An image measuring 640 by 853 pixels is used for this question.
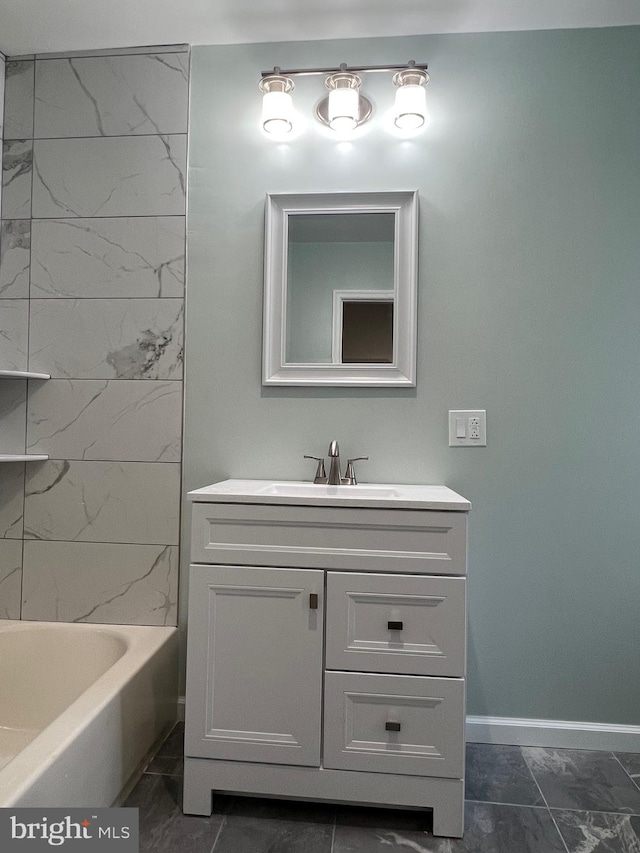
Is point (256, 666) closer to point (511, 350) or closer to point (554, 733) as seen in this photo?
point (554, 733)

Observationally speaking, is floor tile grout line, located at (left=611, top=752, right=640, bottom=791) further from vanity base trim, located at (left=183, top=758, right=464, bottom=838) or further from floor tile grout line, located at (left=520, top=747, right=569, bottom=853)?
vanity base trim, located at (left=183, top=758, right=464, bottom=838)

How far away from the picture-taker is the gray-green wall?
1.95 meters

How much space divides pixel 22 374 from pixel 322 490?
3.58 feet

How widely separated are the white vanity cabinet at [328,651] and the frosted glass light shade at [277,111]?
1.28 metres

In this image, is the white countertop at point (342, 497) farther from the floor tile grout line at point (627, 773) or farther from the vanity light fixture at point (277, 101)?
the vanity light fixture at point (277, 101)

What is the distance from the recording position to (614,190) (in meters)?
1.96

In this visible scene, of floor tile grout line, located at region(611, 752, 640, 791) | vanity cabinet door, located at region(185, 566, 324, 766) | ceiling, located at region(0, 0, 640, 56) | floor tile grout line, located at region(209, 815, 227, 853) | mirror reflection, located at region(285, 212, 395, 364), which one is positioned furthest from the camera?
mirror reflection, located at region(285, 212, 395, 364)

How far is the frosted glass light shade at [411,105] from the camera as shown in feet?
6.29

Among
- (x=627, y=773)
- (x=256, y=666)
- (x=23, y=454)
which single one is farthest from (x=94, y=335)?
(x=627, y=773)

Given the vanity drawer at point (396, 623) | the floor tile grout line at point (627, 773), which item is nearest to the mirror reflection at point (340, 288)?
the vanity drawer at point (396, 623)

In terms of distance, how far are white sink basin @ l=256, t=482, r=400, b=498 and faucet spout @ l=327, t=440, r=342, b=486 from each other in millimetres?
28

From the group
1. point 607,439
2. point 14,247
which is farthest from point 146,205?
point 607,439

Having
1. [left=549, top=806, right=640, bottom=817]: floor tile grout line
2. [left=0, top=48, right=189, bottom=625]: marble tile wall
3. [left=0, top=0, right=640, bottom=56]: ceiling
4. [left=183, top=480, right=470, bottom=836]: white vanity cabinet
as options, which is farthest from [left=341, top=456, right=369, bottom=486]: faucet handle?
[left=0, top=0, right=640, bottom=56]: ceiling

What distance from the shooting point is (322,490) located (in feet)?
5.97
